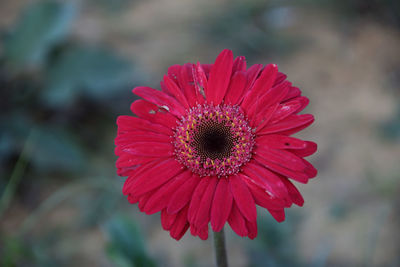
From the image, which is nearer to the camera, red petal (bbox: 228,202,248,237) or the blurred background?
red petal (bbox: 228,202,248,237)

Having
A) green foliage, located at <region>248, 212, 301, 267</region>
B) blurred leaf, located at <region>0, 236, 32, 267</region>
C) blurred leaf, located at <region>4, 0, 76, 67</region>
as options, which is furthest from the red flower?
blurred leaf, located at <region>4, 0, 76, 67</region>

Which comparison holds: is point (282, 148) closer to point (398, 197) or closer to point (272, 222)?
point (272, 222)

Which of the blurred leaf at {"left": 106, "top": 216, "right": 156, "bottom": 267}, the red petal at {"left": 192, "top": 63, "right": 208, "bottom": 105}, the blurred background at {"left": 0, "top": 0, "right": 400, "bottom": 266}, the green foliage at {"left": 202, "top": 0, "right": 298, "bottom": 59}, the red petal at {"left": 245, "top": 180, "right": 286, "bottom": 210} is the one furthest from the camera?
the green foliage at {"left": 202, "top": 0, "right": 298, "bottom": 59}

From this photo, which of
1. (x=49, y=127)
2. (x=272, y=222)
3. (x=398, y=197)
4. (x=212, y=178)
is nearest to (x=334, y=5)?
(x=398, y=197)

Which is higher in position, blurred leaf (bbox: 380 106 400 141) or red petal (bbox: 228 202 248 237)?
blurred leaf (bbox: 380 106 400 141)

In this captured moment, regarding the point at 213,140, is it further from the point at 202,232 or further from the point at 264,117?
the point at 202,232

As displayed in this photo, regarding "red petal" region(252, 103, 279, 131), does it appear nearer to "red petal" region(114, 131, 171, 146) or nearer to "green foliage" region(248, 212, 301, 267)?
"red petal" region(114, 131, 171, 146)

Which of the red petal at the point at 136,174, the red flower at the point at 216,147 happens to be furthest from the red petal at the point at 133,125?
the red petal at the point at 136,174
